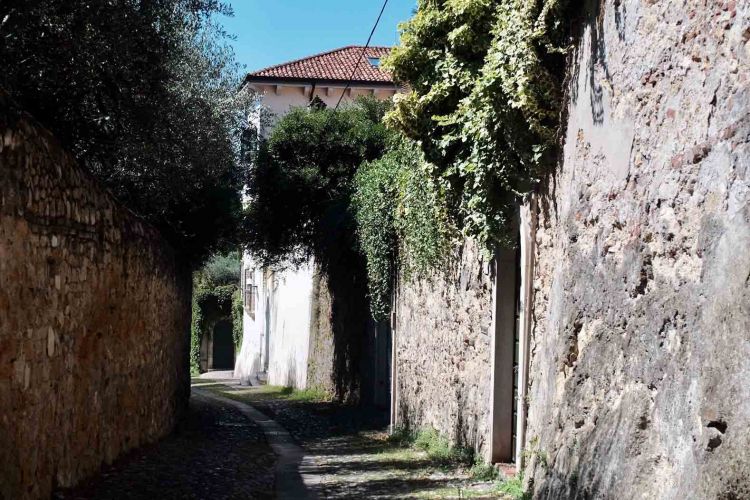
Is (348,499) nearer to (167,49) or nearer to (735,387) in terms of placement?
(735,387)

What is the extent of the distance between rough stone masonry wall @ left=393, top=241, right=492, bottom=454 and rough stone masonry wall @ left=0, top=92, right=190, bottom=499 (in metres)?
3.88

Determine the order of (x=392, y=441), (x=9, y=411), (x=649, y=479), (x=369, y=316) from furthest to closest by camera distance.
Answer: (x=369, y=316)
(x=392, y=441)
(x=9, y=411)
(x=649, y=479)

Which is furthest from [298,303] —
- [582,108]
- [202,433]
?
[582,108]

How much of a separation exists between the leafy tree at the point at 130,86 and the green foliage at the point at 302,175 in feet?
17.5

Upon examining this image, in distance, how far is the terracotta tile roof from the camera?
32000 millimetres

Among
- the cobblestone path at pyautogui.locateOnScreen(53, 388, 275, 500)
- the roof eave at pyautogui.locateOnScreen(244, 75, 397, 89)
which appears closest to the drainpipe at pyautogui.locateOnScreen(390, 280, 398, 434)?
the cobblestone path at pyautogui.locateOnScreen(53, 388, 275, 500)

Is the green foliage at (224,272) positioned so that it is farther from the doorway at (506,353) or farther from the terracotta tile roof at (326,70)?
the doorway at (506,353)

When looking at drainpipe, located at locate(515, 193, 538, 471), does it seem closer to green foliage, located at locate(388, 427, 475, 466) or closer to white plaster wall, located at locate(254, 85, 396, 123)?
green foliage, located at locate(388, 427, 475, 466)

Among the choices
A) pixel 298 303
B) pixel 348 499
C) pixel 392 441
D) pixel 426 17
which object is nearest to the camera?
pixel 348 499

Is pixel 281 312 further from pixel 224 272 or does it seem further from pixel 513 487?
pixel 513 487

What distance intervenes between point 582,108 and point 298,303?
1935 cm

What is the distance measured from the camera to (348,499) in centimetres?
825

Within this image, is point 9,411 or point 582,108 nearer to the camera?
point 9,411

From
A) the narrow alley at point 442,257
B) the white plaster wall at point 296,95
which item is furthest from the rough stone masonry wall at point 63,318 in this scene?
the white plaster wall at point 296,95
